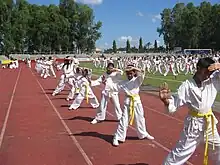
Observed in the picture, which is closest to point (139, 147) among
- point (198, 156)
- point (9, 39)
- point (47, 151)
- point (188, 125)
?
point (198, 156)

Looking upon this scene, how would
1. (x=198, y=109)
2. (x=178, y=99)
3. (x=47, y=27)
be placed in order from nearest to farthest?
(x=178, y=99)
(x=198, y=109)
(x=47, y=27)

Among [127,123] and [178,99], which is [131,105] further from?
[178,99]

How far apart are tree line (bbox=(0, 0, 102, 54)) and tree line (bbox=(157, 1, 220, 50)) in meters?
24.1

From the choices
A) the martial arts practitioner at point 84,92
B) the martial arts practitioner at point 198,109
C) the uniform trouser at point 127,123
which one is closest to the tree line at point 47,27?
the martial arts practitioner at point 84,92

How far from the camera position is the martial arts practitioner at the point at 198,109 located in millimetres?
5457

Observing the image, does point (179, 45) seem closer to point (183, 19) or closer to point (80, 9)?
point (183, 19)

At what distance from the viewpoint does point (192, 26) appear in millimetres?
108625

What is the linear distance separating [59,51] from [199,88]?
95.6 meters

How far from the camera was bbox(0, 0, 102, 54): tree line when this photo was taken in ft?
297

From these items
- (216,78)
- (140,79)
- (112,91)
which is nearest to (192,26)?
(112,91)

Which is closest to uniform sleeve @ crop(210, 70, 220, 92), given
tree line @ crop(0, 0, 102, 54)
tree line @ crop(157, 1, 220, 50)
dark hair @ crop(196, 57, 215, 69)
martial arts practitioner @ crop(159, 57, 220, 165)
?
martial arts practitioner @ crop(159, 57, 220, 165)

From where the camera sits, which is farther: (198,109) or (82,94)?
(82,94)

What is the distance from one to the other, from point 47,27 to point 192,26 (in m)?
39.0

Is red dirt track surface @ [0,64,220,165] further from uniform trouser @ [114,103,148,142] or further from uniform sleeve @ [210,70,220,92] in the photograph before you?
uniform sleeve @ [210,70,220,92]
